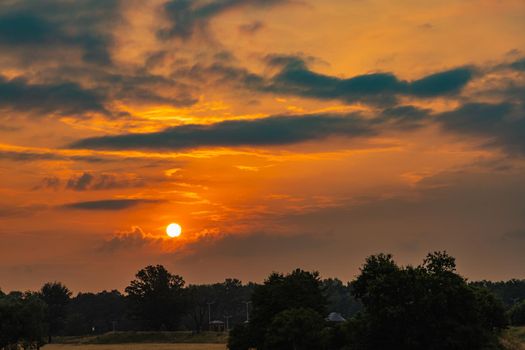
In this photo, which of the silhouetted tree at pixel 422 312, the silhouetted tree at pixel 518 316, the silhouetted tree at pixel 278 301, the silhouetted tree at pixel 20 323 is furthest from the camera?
the silhouetted tree at pixel 518 316

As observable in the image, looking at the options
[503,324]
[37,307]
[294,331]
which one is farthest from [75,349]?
[503,324]

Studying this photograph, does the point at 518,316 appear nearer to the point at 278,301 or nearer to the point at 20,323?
the point at 278,301

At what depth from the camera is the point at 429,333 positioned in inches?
2692

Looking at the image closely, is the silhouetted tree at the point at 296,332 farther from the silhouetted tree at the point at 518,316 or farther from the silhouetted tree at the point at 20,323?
the silhouetted tree at the point at 518,316

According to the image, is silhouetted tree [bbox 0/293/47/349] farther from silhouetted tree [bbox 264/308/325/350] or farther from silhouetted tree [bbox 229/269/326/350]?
silhouetted tree [bbox 264/308/325/350]

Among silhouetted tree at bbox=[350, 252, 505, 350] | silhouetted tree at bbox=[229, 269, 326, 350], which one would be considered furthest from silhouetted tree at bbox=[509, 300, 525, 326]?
silhouetted tree at bbox=[350, 252, 505, 350]

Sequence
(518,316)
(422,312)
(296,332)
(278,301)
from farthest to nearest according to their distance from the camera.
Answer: (518,316) → (278,301) → (296,332) → (422,312)

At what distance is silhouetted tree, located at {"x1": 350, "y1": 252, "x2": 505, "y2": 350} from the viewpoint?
223 ft

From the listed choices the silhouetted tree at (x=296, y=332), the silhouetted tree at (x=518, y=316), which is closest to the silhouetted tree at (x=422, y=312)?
the silhouetted tree at (x=296, y=332)

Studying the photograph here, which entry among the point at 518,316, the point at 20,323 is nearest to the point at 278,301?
the point at 20,323

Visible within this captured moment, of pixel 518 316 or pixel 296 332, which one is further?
pixel 518 316

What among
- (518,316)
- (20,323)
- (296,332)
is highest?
(20,323)

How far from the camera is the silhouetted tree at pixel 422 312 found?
6806 centimetres

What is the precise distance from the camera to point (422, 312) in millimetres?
68750
